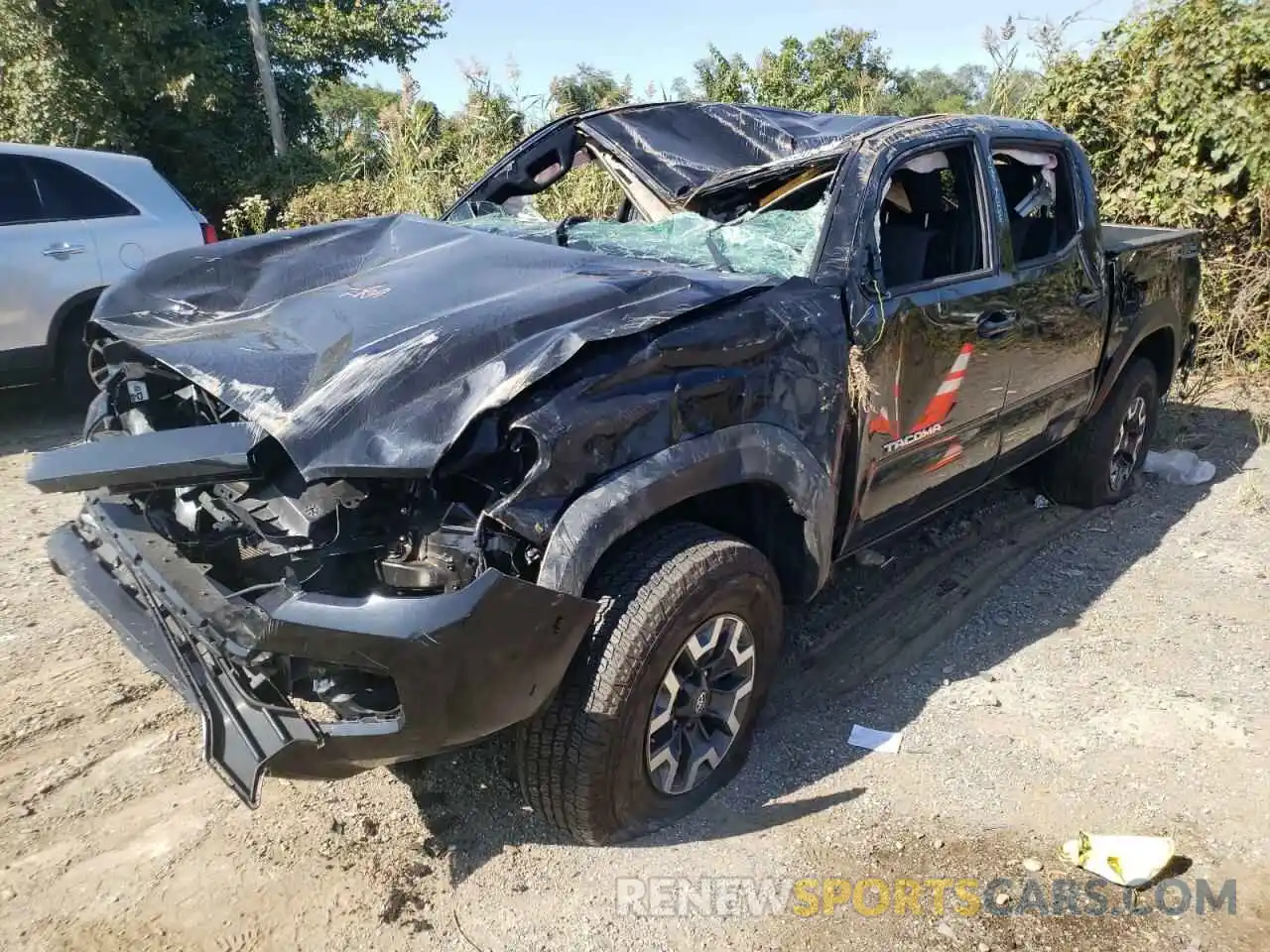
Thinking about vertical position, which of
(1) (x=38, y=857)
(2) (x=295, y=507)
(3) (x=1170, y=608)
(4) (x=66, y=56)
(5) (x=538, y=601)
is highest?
(4) (x=66, y=56)

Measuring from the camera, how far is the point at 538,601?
2113mm

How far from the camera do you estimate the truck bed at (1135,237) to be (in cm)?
451

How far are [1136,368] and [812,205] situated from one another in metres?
2.60

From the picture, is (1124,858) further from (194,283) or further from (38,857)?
(194,283)

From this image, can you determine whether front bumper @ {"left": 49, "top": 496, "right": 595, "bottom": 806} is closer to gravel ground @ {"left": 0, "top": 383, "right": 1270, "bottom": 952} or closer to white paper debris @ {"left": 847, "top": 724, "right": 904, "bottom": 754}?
gravel ground @ {"left": 0, "top": 383, "right": 1270, "bottom": 952}

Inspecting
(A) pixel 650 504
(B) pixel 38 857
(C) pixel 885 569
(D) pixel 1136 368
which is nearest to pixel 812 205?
(A) pixel 650 504

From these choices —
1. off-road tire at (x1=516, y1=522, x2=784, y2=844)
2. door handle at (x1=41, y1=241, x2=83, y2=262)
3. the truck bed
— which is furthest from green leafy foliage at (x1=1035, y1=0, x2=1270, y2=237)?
door handle at (x1=41, y1=241, x2=83, y2=262)

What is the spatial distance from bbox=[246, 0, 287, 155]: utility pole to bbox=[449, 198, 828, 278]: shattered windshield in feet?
37.8

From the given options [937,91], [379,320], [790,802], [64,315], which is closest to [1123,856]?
[790,802]

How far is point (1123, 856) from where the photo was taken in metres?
2.57

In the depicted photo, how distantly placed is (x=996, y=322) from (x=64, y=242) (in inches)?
219

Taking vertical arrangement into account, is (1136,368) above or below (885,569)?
above

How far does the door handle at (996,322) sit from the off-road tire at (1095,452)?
1.45 m

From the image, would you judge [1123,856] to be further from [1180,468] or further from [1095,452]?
[1180,468]
